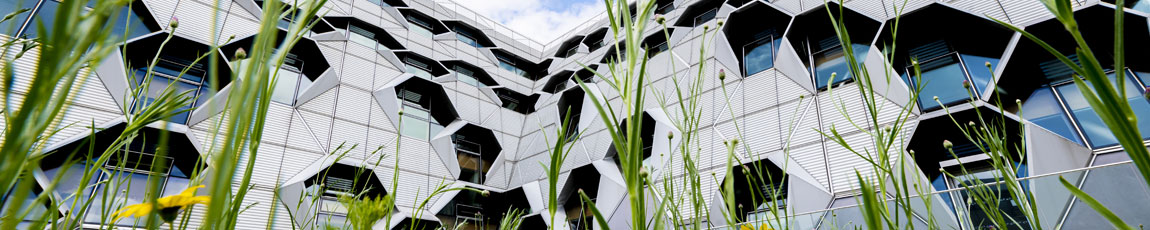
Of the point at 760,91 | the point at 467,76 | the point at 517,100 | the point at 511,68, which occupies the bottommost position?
the point at 760,91

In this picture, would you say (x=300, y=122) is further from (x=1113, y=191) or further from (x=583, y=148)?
(x=1113, y=191)

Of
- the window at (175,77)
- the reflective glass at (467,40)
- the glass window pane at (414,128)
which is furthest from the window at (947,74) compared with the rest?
the reflective glass at (467,40)

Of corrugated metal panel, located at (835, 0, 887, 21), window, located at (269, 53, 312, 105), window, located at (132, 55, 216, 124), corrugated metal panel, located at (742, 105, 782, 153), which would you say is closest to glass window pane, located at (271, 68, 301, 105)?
window, located at (269, 53, 312, 105)

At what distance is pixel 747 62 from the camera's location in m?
6.68

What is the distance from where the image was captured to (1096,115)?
12.8ft

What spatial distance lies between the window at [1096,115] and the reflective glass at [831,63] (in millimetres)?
1666

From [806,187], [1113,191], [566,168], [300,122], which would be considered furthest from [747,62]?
[300,122]

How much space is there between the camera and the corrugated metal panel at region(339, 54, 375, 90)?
745 cm

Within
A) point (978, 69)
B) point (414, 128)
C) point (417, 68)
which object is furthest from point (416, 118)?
point (978, 69)

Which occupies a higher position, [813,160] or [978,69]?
[978,69]

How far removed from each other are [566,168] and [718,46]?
2.63 m

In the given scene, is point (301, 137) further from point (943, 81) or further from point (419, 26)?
point (943, 81)

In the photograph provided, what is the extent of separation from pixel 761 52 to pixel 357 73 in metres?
5.41

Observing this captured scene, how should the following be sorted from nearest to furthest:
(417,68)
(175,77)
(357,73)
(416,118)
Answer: (175,77)
(357,73)
(416,118)
(417,68)
